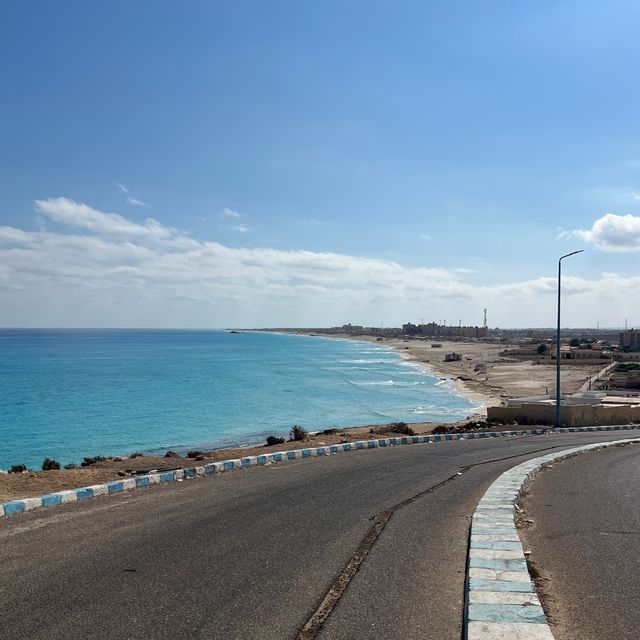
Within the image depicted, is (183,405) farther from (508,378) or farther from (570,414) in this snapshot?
(508,378)

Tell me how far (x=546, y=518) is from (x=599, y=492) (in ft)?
9.26

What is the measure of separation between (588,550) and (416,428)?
97.8 ft

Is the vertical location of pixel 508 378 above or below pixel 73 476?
below

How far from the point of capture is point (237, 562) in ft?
23.6

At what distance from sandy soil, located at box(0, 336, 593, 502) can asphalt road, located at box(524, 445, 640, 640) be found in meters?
9.58

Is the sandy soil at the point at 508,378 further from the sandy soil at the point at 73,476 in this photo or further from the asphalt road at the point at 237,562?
the asphalt road at the point at 237,562

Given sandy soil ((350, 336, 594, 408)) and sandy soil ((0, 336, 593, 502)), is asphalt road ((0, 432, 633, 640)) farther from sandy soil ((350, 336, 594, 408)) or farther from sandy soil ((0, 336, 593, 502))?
sandy soil ((350, 336, 594, 408))

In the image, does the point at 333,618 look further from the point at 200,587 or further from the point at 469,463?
the point at 469,463

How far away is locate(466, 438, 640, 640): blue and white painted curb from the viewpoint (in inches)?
203

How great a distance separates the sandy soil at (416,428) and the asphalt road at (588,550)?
9.58m

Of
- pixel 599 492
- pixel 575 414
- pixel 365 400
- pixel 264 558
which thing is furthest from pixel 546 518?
pixel 365 400

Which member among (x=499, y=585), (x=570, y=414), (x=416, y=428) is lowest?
(x=416, y=428)

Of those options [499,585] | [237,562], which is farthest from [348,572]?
[499,585]

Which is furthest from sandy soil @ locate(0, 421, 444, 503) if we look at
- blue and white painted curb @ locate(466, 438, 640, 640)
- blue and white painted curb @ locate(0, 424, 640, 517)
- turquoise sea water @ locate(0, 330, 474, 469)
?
turquoise sea water @ locate(0, 330, 474, 469)
